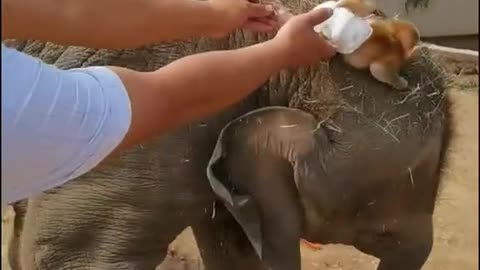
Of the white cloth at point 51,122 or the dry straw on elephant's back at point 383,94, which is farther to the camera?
the dry straw on elephant's back at point 383,94

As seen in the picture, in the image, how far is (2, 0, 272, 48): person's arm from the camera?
1.16 metres

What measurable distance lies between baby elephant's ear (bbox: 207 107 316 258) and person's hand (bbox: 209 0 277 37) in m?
0.11

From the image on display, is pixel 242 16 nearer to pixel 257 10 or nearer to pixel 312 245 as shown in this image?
pixel 257 10

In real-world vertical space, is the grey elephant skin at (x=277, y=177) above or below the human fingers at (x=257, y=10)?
below

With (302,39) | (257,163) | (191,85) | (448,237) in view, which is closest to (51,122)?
(191,85)

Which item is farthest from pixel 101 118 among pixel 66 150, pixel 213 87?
pixel 213 87

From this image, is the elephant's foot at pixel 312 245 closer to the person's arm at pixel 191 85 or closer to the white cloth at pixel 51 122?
the person's arm at pixel 191 85

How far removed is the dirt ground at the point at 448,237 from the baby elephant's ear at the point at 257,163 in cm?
9

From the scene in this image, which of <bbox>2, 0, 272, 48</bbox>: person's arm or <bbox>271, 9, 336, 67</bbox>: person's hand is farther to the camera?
<bbox>271, 9, 336, 67</bbox>: person's hand

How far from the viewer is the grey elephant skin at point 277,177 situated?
1.50m

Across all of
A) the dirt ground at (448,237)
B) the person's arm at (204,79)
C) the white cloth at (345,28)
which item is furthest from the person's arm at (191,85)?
the dirt ground at (448,237)

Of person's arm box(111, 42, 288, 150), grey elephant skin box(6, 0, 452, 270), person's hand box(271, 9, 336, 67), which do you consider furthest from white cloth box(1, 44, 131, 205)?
grey elephant skin box(6, 0, 452, 270)

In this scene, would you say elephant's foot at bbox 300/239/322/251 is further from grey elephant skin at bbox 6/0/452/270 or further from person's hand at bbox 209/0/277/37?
person's hand at bbox 209/0/277/37

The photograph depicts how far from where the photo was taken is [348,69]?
1507 millimetres
